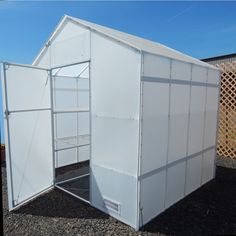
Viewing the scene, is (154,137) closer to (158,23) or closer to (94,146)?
(94,146)

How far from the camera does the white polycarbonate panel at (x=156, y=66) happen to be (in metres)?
2.48

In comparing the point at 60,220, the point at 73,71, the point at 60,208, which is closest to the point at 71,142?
the point at 73,71

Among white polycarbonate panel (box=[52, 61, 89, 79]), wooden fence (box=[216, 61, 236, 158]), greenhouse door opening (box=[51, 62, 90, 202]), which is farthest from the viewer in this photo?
wooden fence (box=[216, 61, 236, 158])

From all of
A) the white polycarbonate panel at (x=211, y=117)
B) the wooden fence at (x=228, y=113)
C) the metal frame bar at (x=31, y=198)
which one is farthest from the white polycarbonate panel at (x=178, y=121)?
the wooden fence at (x=228, y=113)

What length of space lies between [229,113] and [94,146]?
15.4 ft

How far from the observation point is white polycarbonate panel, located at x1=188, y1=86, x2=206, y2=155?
11.5ft

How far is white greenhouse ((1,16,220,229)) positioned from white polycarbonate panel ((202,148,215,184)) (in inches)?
1.7

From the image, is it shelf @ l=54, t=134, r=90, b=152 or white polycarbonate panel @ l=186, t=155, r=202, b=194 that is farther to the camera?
shelf @ l=54, t=134, r=90, b=152

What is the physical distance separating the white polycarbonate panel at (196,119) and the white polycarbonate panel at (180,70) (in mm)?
307

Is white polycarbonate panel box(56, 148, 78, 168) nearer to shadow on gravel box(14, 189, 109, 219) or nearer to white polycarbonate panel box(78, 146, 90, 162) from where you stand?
white polycarbonate panel box(78, 146, 90, 162)

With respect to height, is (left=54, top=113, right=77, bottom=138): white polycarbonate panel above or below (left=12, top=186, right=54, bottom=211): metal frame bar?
above

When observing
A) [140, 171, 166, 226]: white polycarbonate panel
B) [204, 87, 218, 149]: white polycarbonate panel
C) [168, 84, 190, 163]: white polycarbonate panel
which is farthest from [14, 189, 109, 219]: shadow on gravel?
[204, 87, 218, 149]: white polycarbonate panel

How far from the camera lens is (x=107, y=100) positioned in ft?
9.25

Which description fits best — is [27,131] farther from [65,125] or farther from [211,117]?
[211,117]
